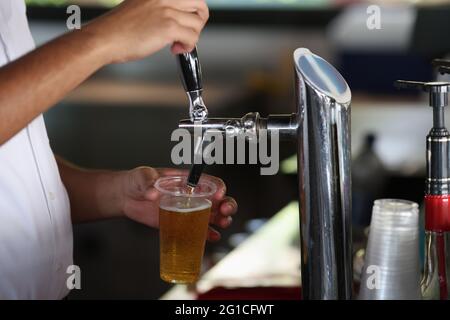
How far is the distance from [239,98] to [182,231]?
3.83 metres

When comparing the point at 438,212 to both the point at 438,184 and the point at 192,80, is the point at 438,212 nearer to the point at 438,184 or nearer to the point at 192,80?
the point at 438,184

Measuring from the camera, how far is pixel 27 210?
5.05 ft

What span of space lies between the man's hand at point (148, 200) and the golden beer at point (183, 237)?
0.17 m

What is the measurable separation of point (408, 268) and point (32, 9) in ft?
16.0

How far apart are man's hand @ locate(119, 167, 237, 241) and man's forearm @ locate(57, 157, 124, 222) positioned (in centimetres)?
3

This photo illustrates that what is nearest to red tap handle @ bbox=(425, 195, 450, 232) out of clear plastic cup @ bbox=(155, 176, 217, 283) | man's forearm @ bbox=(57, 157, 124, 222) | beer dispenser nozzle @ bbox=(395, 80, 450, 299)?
beer dispenser nozzle @ bbox=(395, 80, 450, 299)

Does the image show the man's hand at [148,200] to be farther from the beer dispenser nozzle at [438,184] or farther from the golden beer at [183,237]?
the beer dispenser nozzle at [438,184]

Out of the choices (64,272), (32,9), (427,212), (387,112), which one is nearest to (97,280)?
(387,112)

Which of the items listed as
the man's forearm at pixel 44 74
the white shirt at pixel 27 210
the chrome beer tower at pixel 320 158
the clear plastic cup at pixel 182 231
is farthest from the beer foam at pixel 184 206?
the white shirt at pixel 27 210

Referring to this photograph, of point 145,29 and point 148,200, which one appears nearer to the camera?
point 145,29

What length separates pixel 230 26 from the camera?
5.58 metres

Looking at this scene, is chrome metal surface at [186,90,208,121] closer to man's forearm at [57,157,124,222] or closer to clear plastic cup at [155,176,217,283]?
clear plastic cup at [155,176,217,283]

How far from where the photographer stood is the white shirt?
4.98 feet
